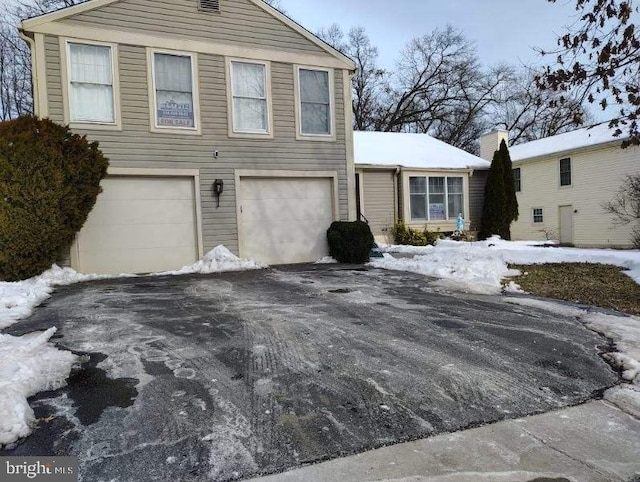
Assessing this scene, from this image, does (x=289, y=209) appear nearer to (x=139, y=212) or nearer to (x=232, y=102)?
(x=232, y=102)

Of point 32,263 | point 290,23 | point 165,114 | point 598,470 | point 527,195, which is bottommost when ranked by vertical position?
point 598,470

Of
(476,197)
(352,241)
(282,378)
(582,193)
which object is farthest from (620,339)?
(582,193)

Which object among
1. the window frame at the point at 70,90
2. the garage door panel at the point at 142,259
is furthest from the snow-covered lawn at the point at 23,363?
the window frame at the point at 70,90

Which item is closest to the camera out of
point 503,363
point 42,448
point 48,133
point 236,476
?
point 236,476

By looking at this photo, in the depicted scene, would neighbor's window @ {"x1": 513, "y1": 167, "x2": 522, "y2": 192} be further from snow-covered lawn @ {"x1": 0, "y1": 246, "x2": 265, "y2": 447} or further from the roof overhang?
snow-covered lawn @ {"x1": 0, "y1": 246, "x2": 265, "y2": 447}

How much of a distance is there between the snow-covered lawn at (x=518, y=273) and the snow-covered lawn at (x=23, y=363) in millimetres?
3995

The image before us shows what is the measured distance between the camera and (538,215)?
21.5m

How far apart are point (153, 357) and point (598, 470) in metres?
3.40

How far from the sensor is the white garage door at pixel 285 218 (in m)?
11.0

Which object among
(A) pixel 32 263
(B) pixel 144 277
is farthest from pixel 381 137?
(A) pixel 32 263

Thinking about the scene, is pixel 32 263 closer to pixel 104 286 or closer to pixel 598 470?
pixel 104 286

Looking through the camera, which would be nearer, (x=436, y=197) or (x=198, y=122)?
(x=198, y=122)

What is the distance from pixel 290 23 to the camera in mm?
11141

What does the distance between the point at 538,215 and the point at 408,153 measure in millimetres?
8042
